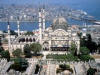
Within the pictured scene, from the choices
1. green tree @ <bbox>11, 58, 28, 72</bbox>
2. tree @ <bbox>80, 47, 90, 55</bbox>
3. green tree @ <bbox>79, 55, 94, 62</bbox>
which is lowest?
green tree @ <bbox>11, 58, 28, 72</bbox>

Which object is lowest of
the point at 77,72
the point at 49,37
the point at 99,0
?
the point at 77,72

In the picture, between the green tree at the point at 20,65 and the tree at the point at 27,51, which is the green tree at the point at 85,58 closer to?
the green tree at the point at 20,65

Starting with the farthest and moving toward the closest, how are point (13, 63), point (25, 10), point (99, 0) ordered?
point (99, 0), point (25, 10), point (13, 63)

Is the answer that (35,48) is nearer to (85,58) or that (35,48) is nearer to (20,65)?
(20,65)

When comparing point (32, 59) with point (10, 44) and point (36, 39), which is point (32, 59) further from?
point (36, 39)

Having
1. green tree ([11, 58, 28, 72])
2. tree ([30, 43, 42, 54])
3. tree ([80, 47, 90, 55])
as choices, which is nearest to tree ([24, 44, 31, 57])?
tree ([30, 43, 42, 54])

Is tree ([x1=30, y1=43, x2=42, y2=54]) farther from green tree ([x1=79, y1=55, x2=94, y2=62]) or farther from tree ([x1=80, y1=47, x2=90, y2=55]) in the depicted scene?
green tree ([x1=79, y1=55, x2=94, y2=62])

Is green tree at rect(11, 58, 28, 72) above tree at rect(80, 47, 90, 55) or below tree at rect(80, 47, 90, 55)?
below

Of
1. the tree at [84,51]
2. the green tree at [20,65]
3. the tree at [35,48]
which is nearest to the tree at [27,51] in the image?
the tree at [35,48]

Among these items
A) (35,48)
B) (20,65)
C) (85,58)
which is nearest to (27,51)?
(35,48)

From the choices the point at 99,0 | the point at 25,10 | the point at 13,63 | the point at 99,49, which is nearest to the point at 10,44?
the point at 13,63

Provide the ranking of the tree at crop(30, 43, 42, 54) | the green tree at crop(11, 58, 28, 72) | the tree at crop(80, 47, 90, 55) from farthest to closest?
the tree at crop(30, 43, 42, 54) < the tree at crop(80, 47, 90, 55) < the green tree at crop(11, 58, 28, 72)
